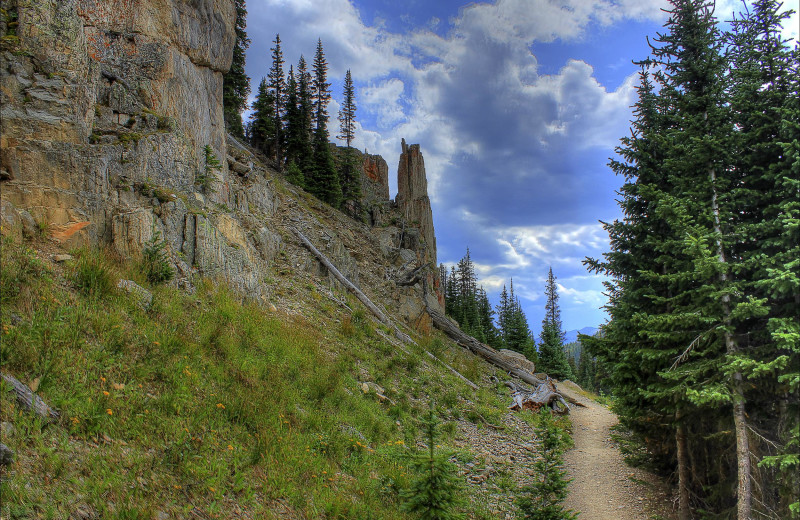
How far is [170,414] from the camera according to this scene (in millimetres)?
5363

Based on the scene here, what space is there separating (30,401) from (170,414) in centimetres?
160

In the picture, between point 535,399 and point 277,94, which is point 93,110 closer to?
point 535,399

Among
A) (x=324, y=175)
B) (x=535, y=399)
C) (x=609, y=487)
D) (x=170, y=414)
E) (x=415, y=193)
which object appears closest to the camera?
(x=170, y=414)

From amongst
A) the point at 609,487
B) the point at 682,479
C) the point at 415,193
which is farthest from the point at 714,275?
the point at 415,193

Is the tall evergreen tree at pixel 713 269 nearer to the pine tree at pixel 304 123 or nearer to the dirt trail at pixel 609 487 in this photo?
the dirt trail at pixel 609 487

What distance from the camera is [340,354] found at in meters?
12.4

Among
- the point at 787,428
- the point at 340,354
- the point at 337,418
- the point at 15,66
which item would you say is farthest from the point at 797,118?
the point at 15,66

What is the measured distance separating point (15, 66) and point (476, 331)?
4144 centimetres

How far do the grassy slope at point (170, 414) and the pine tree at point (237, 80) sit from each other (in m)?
30.5

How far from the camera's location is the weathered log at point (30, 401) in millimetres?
4113

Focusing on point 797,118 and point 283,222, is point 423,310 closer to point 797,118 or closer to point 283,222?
point 283,222

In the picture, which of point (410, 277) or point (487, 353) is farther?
point (410, 277)

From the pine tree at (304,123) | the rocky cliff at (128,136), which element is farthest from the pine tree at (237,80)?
the rocky cliff at (128,136)

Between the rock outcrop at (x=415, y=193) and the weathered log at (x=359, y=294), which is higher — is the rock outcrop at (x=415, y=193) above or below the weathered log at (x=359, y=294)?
above
